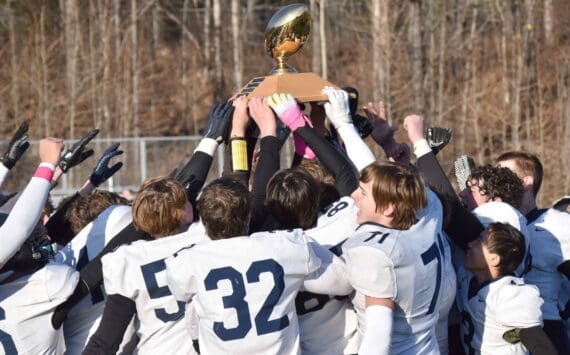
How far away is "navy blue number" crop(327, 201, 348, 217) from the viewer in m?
4.03

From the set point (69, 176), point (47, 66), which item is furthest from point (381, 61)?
point (47, 66)

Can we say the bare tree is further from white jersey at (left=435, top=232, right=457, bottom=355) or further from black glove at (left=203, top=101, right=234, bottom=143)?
white jersey at (left=435, top=232, right=457, bottom=355)

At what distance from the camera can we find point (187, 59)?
26.1 meters

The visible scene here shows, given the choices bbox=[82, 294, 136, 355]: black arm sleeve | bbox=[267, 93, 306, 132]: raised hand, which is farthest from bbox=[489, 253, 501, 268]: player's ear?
bbox=[82, 294, 136, 355]: black arm sleeve

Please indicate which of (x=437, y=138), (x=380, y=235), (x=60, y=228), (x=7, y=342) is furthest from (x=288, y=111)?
(x=7, y=342)

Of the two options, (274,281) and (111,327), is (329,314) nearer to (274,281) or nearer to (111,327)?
(274,281)

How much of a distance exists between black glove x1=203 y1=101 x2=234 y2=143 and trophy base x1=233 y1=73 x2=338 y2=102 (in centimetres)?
17

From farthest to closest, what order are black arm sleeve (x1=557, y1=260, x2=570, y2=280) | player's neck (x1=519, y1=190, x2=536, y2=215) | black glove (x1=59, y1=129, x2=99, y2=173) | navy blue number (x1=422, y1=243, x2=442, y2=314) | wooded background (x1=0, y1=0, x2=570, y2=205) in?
wooded background (x1=0, y1=0, x2=570, y2=205) < player's neck (x1=519, y1=190, x2=536, y2=215) < black arm sleeve (x1=557, y1=260, x2=570, y2=280) < black glove (x1=59, y1=129, x2=99, y2=173) < navy blue number (x1=422, y1=243, x2=442, y2=314)

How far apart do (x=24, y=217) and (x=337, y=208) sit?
127 cm

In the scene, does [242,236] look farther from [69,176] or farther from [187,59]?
[187,59]

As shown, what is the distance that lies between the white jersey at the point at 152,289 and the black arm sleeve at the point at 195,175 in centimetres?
30

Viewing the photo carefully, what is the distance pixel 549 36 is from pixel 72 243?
55.1 feet

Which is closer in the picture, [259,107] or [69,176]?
[259,107]

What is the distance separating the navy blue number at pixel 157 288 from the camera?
12.6 feet
